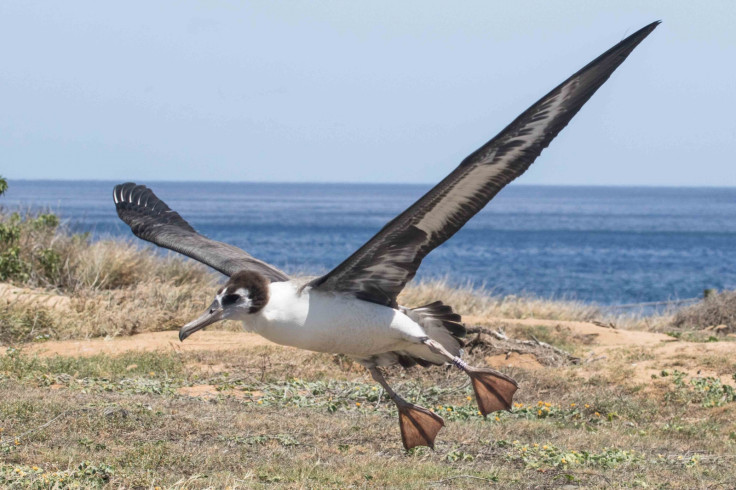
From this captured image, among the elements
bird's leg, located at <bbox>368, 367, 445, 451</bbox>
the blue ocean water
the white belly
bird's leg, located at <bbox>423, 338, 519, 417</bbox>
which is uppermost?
the white belly

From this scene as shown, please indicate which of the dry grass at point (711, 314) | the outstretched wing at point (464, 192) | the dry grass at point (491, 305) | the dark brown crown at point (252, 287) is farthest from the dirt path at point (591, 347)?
the dark brown crown at point (252, 287)

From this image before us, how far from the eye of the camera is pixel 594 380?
9.02m

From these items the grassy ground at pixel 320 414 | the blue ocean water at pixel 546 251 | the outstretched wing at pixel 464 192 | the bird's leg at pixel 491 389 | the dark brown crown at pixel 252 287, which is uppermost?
the outstretched wing at pixel 464 192

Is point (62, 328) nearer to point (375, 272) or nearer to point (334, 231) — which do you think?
point (375, 272)

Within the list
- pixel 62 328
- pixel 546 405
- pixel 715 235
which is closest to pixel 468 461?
pixel 546 405

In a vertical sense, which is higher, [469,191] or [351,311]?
[469,191]

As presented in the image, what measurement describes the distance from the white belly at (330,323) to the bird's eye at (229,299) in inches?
4.9

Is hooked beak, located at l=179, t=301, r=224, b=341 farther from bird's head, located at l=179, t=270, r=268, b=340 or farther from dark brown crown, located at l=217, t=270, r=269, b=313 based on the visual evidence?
dark brown crown, located at l=217, t=270, r=269, b=313

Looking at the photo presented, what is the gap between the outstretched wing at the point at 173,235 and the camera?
660 cm

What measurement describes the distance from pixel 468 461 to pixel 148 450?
2.01 meters

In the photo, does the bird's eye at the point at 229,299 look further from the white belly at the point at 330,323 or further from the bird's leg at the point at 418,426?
the bird's leg at the point at 418,426

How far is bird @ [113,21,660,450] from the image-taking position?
4863mm

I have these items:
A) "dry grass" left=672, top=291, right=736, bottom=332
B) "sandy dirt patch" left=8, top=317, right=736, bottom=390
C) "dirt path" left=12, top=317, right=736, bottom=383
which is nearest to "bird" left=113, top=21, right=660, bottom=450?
"sandy dirt patch" left=8, top=317, right=736, bottom=390

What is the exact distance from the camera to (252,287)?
5328mm
